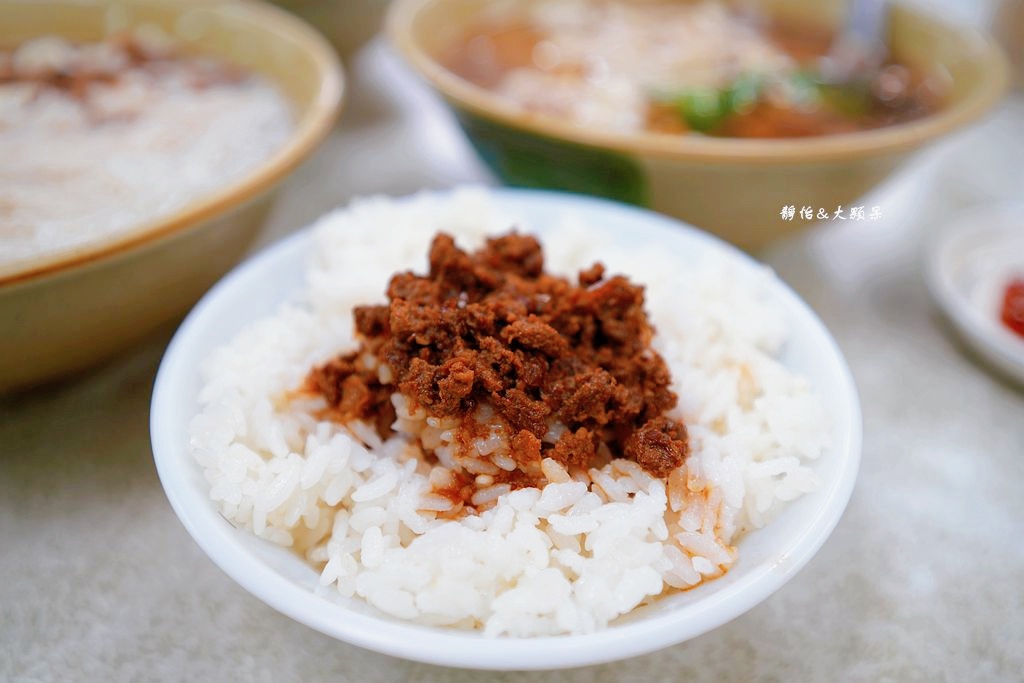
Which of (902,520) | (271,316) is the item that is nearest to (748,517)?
(902,520)

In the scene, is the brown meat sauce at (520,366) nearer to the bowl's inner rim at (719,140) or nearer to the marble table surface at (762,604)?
the marble table surface at (762,604)

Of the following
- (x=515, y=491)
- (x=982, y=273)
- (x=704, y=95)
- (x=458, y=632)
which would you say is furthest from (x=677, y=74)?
(x=458, y=632)

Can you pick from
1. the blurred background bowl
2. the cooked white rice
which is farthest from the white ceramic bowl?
the blurred background bowl

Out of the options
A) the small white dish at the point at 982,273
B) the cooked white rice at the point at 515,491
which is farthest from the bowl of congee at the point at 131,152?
the small white dish at the point at 982,273

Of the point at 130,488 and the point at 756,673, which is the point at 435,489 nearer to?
the point at 756,673

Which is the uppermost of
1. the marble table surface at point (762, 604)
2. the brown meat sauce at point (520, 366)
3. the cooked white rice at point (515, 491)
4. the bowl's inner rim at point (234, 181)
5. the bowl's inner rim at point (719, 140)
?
the bowl's inner rim at point (234, 181)

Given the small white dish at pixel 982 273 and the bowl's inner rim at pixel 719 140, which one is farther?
the small white dish at pixel 982 273
